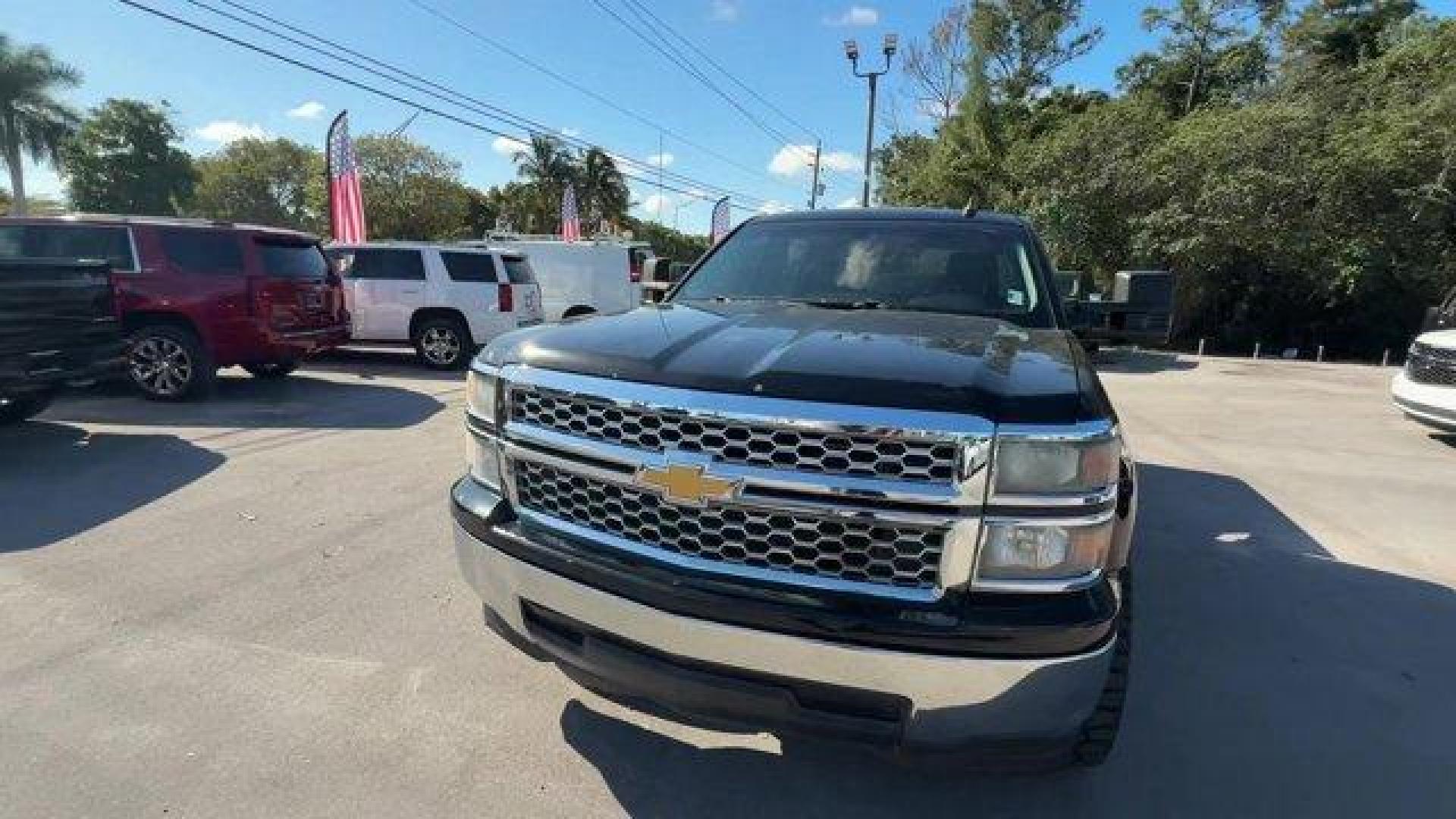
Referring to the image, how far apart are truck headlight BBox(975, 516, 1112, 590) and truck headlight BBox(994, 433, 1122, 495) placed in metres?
0.08

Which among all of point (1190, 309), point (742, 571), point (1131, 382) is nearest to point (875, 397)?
point (742, 571)

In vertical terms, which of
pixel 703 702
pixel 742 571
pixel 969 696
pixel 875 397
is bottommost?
pixel 703 702

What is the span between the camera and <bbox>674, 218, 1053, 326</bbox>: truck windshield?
3441 mm

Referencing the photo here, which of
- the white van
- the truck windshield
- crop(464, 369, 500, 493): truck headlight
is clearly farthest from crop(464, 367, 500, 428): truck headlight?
the white van

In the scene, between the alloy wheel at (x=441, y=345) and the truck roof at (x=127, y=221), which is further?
the alloy wheel at (x=441, y=345)

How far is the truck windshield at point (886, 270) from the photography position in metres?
3.44

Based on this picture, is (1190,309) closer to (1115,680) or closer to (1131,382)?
(1131,382)

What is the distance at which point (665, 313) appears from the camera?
122 inches

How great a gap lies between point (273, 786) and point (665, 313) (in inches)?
78.3

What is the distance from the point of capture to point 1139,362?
1714cm

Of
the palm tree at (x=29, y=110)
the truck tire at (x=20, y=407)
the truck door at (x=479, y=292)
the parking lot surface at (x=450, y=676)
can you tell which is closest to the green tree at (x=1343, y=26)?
the truck door at (x=479, y=292)

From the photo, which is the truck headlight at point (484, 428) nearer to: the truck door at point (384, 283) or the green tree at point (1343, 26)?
the truck door at point (384, 283)

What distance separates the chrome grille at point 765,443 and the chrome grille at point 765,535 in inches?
4.8

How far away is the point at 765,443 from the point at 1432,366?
9597 millimetres
